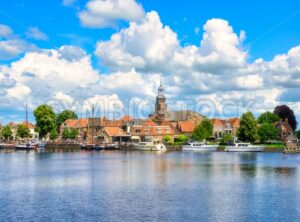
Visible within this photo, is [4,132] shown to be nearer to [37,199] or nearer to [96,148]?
[96,148]

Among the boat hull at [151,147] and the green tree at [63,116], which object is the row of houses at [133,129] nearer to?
the green tree at [63,116]

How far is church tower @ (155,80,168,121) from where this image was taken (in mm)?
180500

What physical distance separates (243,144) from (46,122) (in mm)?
61837

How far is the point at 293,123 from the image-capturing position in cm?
15325

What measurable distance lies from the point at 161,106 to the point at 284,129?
53260mm

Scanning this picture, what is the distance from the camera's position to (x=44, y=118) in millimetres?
149000

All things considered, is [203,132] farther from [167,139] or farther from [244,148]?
[244,148]

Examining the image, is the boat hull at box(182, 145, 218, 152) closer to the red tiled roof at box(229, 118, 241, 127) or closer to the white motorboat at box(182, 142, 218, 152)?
the white motorboat at box(182, 142, 218, 152)

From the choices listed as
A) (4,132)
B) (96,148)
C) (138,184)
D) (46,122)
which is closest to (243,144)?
(96,148)

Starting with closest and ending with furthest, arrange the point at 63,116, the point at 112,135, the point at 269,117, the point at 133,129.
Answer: the point at 112,135 → the point at 133,129 → the point at 269,117 → the point at 63,116

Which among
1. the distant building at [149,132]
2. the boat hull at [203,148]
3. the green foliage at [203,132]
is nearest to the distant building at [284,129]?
the green foliage at [203,132]

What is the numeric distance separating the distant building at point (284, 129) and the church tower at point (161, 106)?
48.6 m

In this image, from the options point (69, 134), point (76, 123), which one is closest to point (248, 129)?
point (69, 134)

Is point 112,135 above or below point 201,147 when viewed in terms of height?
above
